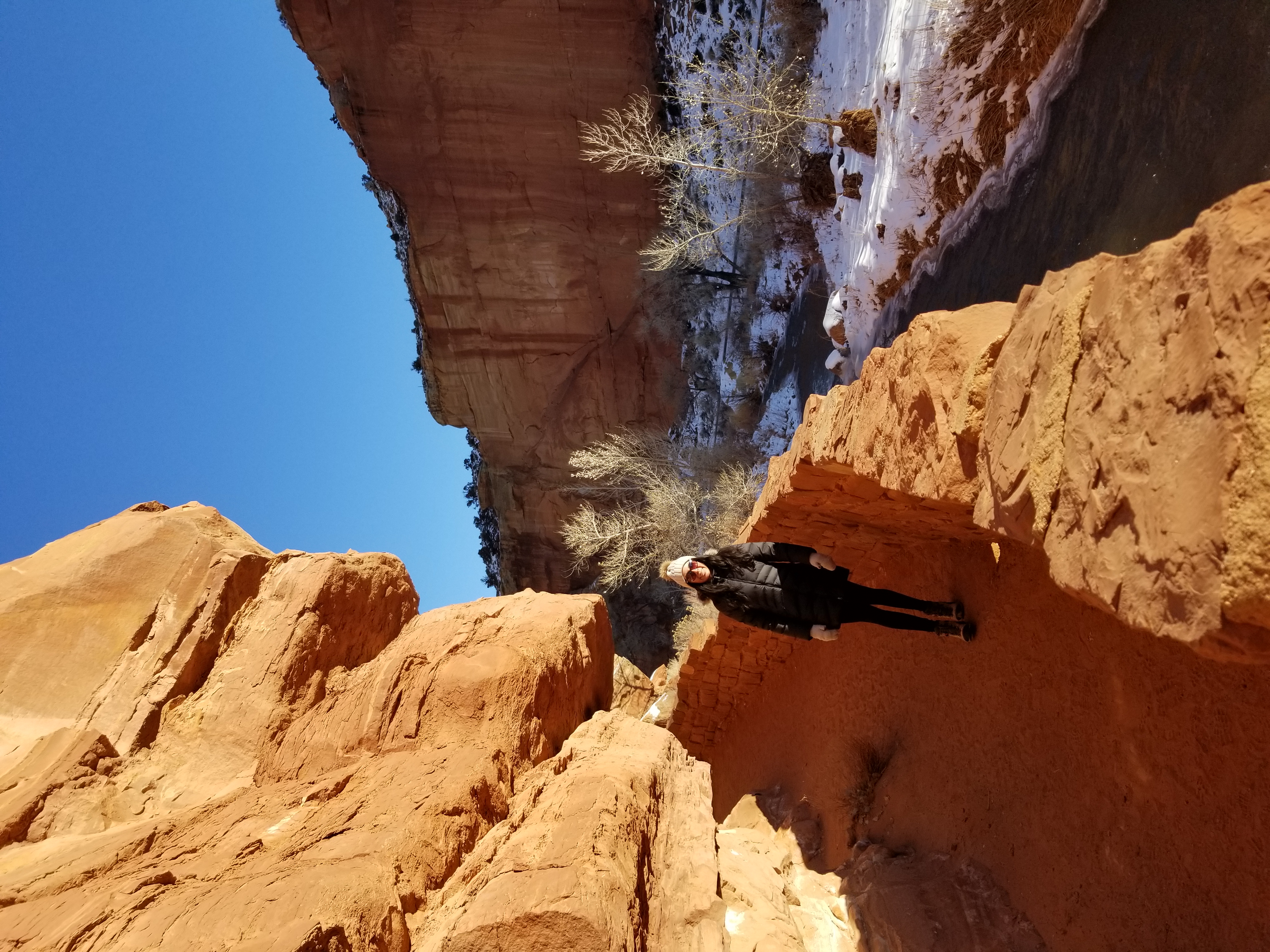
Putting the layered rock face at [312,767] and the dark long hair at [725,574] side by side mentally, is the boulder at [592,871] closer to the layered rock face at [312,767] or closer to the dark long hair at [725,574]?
the layered rock face at [312,767]

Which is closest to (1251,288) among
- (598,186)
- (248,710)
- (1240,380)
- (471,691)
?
(1240,380)

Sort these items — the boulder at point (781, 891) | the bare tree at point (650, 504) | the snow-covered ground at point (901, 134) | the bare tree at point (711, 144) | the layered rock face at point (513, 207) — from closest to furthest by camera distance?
1. the boulder at point (781, 891)
2. the snow-covered ground at point (901, 134)
3. the bare tree at point (711, 144)
4. the layered rock face at point (513, 207)
5. the bare tree at point (650, 504)

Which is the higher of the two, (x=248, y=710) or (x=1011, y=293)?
(x=1011, y=293)

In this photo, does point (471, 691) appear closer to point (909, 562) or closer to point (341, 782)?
point (341, 782)

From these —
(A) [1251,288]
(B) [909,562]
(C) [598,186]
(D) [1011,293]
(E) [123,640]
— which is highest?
(C) [598,186]

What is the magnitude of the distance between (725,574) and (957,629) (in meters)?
1.17

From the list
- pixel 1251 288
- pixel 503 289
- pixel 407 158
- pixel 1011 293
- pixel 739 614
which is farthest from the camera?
pixel 503 289

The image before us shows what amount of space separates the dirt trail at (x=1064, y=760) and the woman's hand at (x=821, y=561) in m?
0.62

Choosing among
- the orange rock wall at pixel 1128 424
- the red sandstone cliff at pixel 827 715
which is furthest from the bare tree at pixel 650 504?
the orange rock wall at pixel 1128 424

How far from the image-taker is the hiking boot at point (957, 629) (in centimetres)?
369

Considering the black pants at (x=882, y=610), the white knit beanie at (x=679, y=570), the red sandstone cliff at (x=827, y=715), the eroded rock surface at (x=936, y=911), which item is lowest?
the eroded rock surface at (x=936, y=911)

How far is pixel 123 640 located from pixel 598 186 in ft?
28.2

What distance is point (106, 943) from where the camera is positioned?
2.29 meters

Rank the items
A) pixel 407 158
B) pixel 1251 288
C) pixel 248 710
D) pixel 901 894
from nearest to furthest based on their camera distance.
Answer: pixel 1251 288 → pixel 901 894 → pixel 248 710 → pixel 407 158
